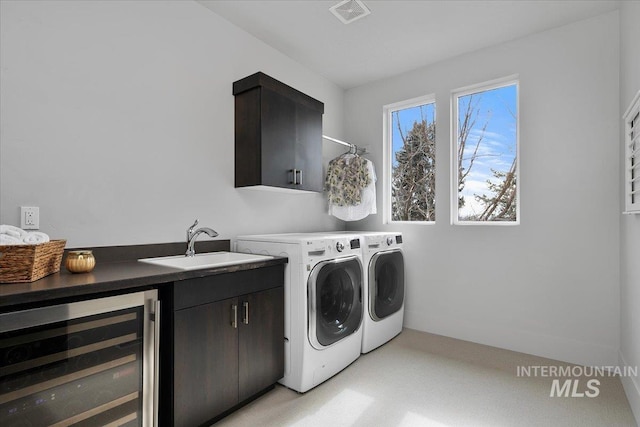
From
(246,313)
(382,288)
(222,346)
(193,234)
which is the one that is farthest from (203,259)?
(382,288)

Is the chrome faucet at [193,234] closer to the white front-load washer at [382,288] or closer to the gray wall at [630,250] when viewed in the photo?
the white front-load washer at [382,288]

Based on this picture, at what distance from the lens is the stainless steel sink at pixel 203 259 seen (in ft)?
6.47

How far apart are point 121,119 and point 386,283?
2.42 metres

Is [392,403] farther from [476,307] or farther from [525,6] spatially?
[525,6]

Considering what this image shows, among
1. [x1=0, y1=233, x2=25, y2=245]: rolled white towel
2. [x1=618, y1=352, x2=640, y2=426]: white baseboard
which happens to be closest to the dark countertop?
[x1=0, y1=233, x2=25, y2=245]: rolled white towel

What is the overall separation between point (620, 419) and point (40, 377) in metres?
2.86

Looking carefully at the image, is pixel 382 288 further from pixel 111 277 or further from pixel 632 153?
pixel 111 277

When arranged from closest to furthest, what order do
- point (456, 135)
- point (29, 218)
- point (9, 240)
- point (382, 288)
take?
point (9, 240) < point (29, 218) < point (382, 288) < point (456, 135)

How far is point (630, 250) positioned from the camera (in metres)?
2.04

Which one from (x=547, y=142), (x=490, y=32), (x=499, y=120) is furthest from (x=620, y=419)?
(x=490, y=32)

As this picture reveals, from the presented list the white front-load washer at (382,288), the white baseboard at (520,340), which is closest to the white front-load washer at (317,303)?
the white front-load washer at (382,288)

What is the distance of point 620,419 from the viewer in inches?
73.2

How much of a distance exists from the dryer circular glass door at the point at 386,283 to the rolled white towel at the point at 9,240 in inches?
88.0

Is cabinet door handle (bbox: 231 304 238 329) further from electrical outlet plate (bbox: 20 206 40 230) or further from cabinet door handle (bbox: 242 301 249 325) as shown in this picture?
electrical outlet plate (bbox: 20 206 40 230)
